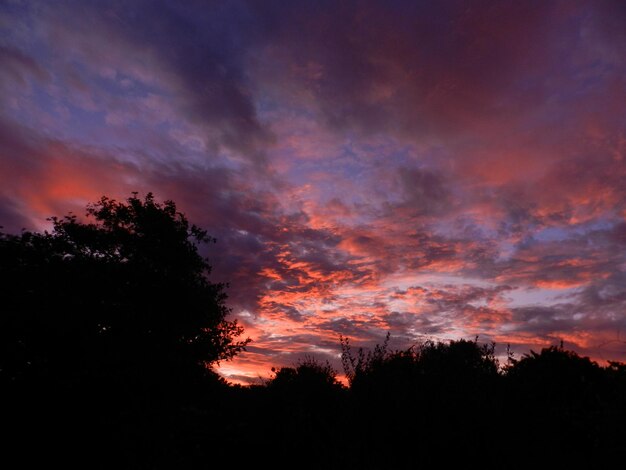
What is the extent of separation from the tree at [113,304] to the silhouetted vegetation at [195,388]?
0.25 feet

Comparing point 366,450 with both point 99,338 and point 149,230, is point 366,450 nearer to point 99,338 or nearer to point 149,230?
point 99,338

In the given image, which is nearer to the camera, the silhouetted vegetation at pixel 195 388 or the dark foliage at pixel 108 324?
the silhouetted vegetation at pixel 195 388

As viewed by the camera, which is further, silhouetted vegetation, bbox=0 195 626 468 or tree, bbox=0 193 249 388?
tree, bbox=0 193 249 388

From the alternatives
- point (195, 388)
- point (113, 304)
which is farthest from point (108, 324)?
point (195, 388)

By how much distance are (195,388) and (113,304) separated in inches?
276

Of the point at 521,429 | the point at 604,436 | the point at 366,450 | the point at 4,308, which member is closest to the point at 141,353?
the point at 4,308

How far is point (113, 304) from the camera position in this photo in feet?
69.3

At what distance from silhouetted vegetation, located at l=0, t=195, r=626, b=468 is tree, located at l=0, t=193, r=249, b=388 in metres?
0.08

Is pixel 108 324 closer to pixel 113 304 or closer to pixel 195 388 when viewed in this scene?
pixel 113 304

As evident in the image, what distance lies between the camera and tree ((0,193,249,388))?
1608 cm

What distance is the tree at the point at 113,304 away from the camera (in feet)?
52.7

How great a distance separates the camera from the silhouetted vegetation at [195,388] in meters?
6.64

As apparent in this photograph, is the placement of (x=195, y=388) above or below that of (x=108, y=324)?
below

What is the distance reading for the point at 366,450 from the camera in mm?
6375
